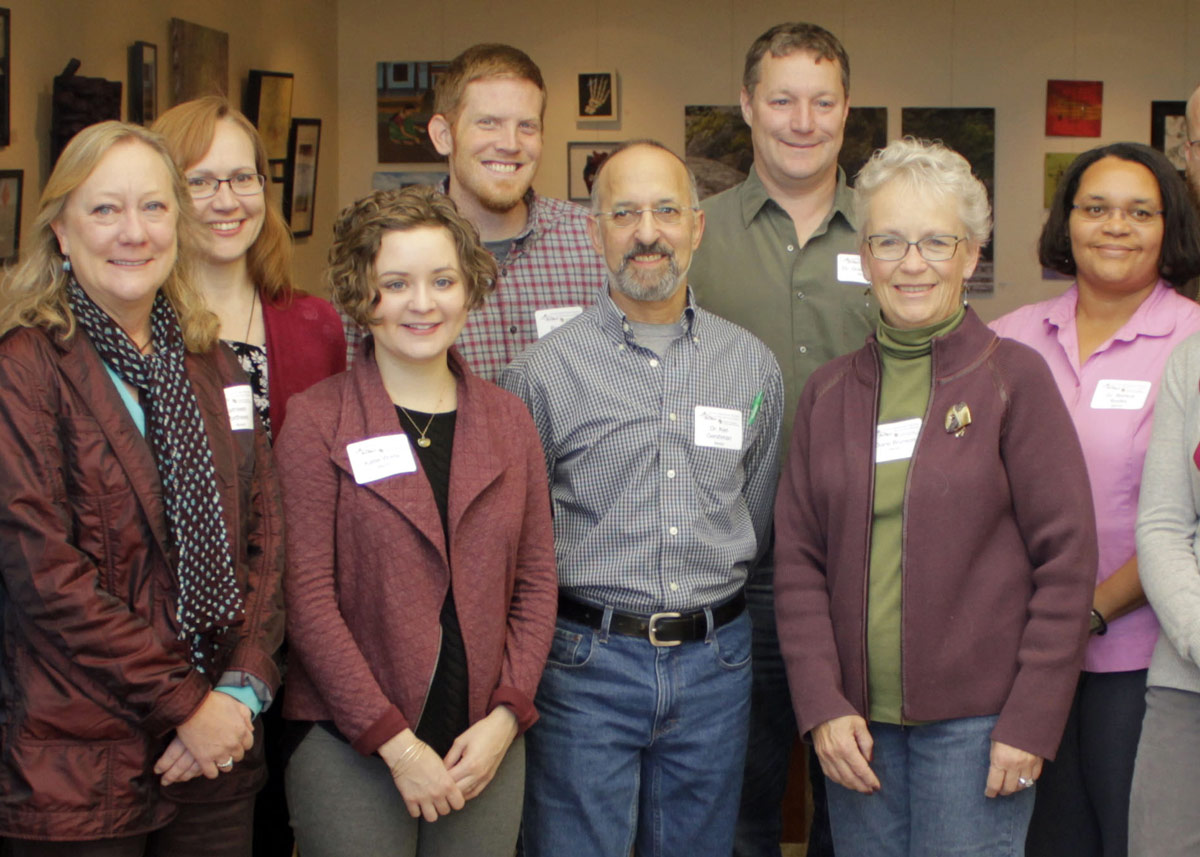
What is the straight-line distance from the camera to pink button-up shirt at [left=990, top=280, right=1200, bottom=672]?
232 cm

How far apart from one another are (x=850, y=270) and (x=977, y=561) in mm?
1040

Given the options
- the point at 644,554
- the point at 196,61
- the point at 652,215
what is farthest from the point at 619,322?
the point at 196,61

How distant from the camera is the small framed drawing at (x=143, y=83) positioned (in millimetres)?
4477

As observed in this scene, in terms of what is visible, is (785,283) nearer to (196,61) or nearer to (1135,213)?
(1135,213)

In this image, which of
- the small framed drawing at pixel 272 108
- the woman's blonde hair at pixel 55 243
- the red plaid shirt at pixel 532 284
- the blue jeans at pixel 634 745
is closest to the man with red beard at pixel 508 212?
the red plaid shirt at pixel 532 284

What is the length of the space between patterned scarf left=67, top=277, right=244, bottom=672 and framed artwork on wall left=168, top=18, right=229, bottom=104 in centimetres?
321

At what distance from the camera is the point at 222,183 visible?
2.49 meters

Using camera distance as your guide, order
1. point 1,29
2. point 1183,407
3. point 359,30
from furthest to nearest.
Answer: point 359,30 → point 1,29 → point 1183,407

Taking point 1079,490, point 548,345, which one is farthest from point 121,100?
point 1079,490

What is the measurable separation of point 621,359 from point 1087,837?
4.40 feet

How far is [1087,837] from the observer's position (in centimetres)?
240

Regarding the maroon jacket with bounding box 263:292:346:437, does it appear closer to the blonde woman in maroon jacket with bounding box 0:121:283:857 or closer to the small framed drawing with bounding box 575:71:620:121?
the blonde woman in maroon jacket with bounding box 0:121:283:857

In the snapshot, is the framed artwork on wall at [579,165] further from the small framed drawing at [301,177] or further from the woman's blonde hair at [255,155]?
the woman's blonde hair at [255,155]

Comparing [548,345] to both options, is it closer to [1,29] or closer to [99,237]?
[99,237]
